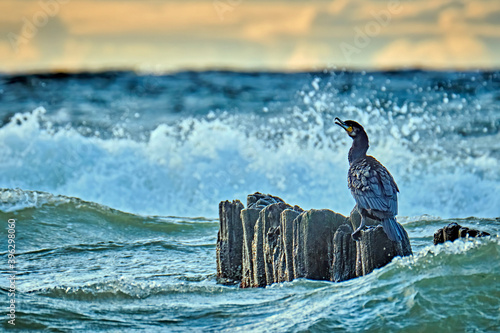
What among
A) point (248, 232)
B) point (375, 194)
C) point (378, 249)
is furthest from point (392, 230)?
point (248, 232)

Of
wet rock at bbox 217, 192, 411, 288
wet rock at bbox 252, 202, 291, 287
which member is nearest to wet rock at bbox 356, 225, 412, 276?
wet rock at bbox 217, 192, 411, 288

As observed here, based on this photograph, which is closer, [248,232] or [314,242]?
[314,242]

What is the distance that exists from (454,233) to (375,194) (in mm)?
605

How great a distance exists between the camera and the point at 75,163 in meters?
13.4

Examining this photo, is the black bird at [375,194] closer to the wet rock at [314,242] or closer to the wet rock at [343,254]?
the wet rock at [343,254]

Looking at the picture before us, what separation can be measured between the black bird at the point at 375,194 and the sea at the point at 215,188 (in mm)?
280

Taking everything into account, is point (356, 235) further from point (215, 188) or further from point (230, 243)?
point (215, 188)

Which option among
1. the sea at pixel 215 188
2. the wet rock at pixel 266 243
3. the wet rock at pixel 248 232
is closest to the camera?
the sea at pixel 215 188

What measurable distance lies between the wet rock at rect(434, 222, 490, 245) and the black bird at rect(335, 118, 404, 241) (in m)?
0.38

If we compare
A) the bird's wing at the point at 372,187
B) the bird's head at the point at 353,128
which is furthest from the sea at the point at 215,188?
the bird's head at the point at 353,128

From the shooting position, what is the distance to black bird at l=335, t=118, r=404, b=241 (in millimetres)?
5312

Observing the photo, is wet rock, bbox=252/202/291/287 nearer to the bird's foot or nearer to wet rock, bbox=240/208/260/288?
wet rock, bbox=240/208/260/288

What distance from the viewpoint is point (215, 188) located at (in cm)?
1290

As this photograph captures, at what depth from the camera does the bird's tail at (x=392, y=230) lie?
5.21 metres
